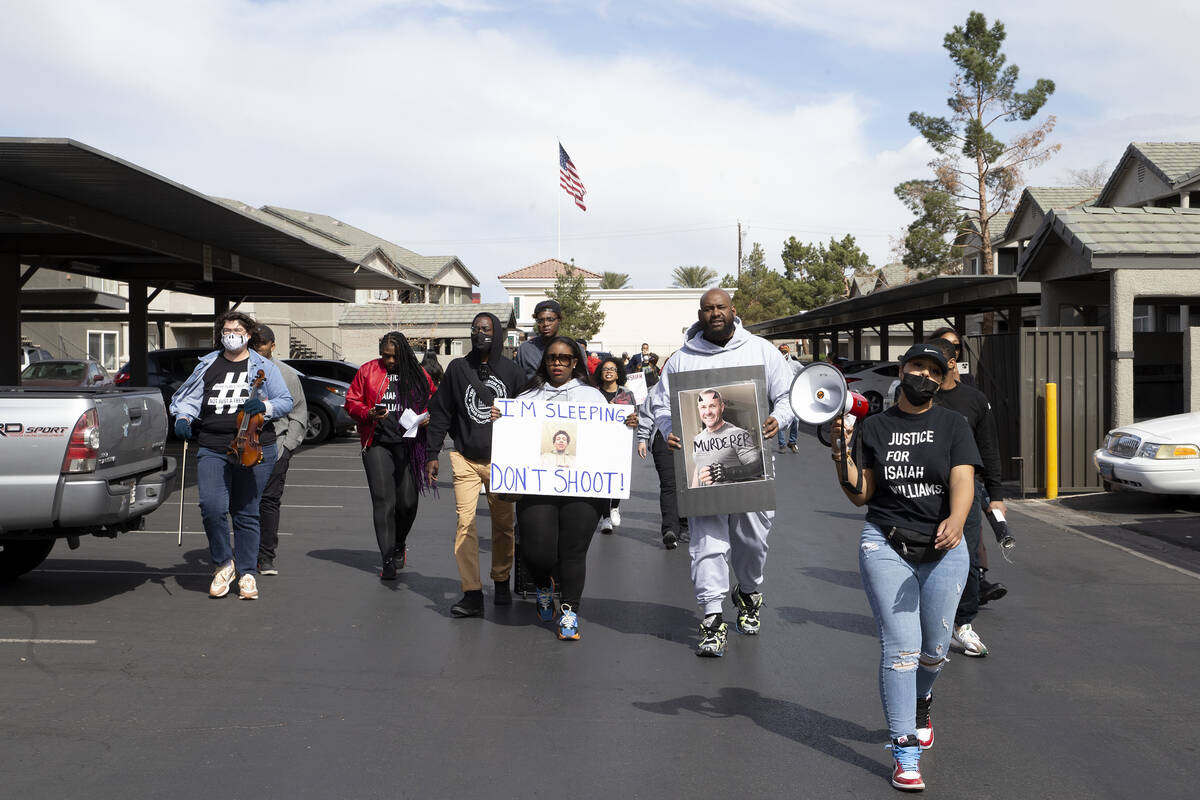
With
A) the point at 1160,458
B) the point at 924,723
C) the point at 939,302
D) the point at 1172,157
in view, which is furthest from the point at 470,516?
the point at 1172,157

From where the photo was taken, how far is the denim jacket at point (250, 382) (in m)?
7.91

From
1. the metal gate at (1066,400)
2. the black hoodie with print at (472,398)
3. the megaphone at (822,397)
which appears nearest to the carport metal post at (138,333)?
the metal gate at (1066,400)

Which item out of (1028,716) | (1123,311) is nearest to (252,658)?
(1028,716)

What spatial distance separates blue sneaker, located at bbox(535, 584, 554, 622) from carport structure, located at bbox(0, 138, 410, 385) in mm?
6755

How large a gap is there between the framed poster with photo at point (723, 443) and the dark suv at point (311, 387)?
54.6 ft

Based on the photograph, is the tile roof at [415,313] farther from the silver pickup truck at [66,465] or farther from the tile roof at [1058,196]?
the silver pickup truck at [66,465]

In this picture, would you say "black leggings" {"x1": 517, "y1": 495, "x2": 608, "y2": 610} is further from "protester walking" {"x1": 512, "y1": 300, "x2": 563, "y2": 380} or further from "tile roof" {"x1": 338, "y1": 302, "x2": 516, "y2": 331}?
"tile roof" {"x1": 338, "y1": 302, "x2": 516, "y2": 331}

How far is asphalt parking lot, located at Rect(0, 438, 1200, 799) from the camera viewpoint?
4.62 metres

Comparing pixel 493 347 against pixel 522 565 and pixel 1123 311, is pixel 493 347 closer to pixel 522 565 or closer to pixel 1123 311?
pixel 522 565

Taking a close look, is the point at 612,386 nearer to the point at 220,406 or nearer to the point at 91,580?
the point at 220,406

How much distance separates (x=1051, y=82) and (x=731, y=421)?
4024 centimetres

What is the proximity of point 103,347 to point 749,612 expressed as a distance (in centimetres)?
4750

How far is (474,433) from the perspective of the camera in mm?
7543

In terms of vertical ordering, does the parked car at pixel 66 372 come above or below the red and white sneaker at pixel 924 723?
above
